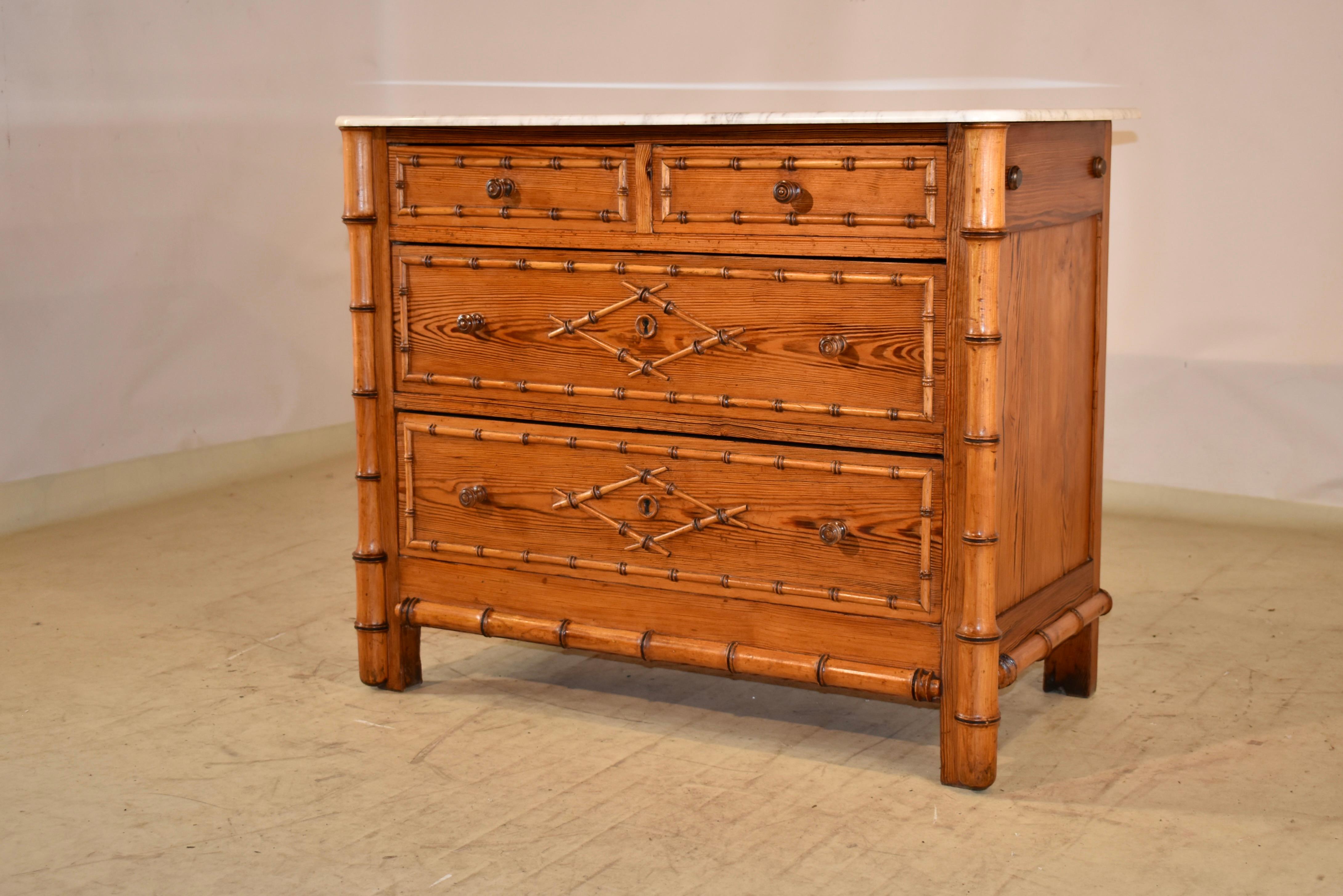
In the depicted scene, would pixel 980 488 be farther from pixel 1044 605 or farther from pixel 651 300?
pixel 651 300

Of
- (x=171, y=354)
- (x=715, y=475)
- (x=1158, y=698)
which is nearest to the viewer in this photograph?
(x=715, y=475)

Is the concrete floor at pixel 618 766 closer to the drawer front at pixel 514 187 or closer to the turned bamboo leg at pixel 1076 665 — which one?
the turned bamboo leg at pixel 1076 665

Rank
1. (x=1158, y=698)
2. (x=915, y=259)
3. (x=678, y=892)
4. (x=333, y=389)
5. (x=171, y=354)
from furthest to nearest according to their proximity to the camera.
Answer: (x=333, y=389)
(x=171, y=354)
(x=1158, y=698)
(x=915, y=259)
(x=678, y=892)

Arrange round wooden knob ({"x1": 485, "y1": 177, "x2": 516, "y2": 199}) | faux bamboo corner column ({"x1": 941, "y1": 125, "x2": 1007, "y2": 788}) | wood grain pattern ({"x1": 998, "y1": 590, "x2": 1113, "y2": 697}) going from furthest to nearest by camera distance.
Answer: round wooden knob ({"x1": 485, "y1": 177, "x2": 516, "y2": 199})
wood grain pattern ({"x1": 998, "y1": 590, "x2": 1113, "y2": 697})
faux bamboo corner column ({"x1": 941, "y1": 125, "x2": 1007, "y2": 788})

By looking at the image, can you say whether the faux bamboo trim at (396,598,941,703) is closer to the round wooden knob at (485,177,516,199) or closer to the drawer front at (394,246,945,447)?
the drawer front at (394,246,945,447)

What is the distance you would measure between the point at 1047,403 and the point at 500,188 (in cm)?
104

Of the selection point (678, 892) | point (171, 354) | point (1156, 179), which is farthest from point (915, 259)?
point (171, 354)

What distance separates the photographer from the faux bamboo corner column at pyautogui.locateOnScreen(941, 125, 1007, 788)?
2.17 meters

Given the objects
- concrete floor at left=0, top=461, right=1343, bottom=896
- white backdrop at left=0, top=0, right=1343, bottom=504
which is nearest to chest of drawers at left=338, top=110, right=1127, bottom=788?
concrete floor at left=0, top=461, right=1343, bottom=896

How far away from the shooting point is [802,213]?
7.66 feet

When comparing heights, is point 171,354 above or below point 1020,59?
below

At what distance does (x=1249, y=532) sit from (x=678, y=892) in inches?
100

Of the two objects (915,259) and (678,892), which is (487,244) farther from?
(678,892)

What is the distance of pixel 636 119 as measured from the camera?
2.40m
